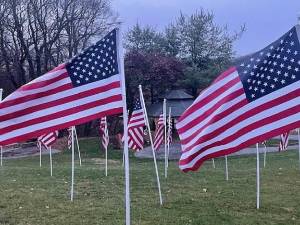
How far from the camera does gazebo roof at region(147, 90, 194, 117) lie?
3869 cm

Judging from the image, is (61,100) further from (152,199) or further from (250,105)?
(152,199)

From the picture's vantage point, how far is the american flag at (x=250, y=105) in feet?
22.9

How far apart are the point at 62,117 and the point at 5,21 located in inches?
1403

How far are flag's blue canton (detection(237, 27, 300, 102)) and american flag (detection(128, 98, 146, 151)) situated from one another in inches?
319

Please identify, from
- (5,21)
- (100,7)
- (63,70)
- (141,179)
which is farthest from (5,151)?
(63,70)

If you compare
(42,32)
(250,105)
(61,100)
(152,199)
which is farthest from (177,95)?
(250,105)

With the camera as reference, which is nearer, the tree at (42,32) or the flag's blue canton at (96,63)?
A: the flag's blue canton at (96,63)

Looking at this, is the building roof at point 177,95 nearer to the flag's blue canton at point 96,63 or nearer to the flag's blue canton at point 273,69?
the flag's blue canton at point 96,63

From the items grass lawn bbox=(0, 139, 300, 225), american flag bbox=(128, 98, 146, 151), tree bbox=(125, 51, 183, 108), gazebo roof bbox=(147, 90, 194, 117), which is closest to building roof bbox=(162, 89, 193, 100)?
gazebo roof bbox=(147, 90, 194, 117)

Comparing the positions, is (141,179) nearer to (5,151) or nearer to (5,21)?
(5,151)

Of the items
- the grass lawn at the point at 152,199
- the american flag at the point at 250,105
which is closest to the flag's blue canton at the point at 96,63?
the american flag at the point at 250,105

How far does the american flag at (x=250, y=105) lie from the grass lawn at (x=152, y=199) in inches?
89.0

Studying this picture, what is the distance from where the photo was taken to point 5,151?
114 ft

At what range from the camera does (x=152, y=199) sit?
1131 cm
